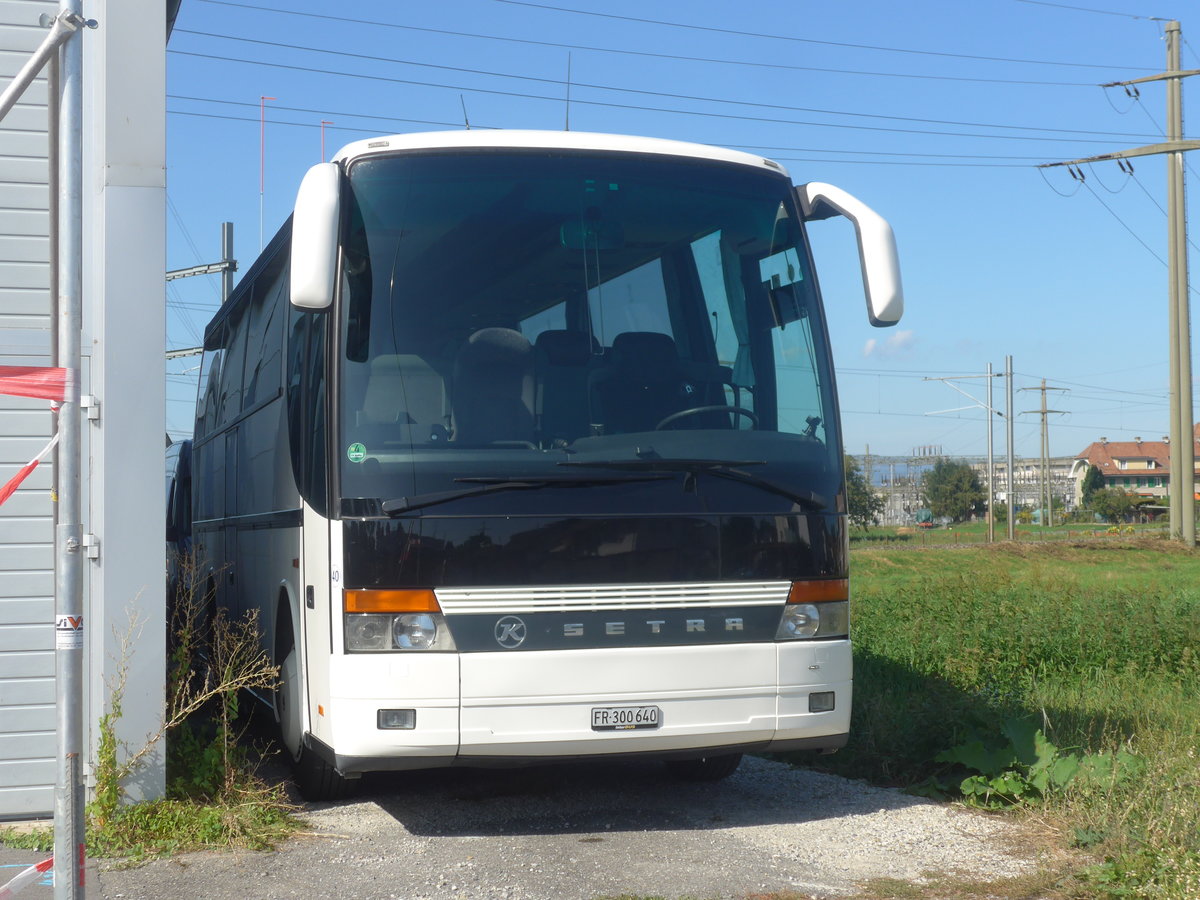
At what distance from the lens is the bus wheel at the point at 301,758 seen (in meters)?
7.07

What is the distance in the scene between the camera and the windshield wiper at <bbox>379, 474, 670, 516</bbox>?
5.94m

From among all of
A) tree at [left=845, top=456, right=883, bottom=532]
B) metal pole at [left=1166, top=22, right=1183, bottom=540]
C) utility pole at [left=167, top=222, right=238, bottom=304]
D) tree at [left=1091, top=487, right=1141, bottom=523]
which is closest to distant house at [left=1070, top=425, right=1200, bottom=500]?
tree at [left=1091, top=487, right=1141, bottom=523]

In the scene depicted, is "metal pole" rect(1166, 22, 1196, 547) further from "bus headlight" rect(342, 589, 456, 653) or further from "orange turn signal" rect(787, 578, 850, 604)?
"bus headlight" rect(342, 589, 456, 653)

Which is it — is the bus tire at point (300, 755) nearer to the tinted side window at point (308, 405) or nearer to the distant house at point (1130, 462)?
the tinted side window at point (308, 405)

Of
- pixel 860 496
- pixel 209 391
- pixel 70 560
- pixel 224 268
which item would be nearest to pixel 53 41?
pixel 70 560

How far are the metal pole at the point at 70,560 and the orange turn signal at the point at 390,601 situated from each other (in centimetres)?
179

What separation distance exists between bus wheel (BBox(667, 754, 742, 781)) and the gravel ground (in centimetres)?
7

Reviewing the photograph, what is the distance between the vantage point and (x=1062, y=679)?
11.4 m

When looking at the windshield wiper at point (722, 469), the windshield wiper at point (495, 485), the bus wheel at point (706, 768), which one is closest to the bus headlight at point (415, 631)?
the windshield wiper at point (495, 485)

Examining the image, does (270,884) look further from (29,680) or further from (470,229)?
(470,229)

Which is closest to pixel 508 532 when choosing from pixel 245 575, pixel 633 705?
pixel 633 705

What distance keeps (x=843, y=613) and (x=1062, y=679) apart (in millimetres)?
5589

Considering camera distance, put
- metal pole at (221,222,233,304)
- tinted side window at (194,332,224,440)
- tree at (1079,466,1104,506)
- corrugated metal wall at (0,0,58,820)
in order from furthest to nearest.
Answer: tree at (1079,466,1104,506) → metal pole at (221,222,233,304) → tinted side window at (194,332,224,440) → corrugated metal wall at (0,0,58,820)

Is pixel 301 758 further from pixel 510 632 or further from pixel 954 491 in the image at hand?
pixel 954 491
